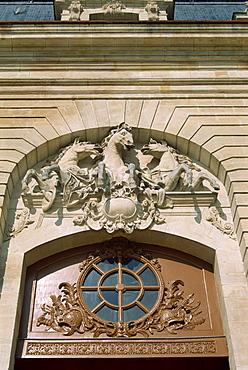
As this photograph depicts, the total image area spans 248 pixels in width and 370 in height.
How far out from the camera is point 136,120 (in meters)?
10.3

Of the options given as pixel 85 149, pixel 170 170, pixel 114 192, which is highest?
pixel 85 149

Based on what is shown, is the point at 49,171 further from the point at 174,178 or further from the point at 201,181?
the point at 201,181

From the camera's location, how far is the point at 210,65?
11133mm

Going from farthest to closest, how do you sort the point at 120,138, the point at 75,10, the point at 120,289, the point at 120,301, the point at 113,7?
the point at 113,7, the point at 75,10, the point at 120,138, the point at 120,289, the point at 120,301

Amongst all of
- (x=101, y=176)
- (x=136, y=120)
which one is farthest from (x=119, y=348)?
(x=136, y=120)

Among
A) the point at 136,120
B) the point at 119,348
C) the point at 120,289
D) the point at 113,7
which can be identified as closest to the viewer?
the point at 119,348

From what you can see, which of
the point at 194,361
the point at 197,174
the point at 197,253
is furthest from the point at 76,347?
the point at 197,174

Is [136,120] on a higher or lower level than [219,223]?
higher

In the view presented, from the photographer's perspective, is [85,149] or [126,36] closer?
[85,149]

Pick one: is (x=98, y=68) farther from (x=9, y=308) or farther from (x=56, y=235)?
(x=9, y=308)

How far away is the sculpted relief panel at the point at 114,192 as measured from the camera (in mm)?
8727

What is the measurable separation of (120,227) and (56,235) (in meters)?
1.08

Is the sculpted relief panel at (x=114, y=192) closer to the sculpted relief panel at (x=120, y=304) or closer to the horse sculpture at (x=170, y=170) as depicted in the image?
the horse sculpture at (x=170, y=170)

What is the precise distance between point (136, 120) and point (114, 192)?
2.02 metres
